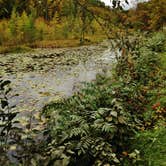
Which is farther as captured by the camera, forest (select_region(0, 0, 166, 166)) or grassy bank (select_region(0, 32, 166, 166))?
grassy bank (select_region(0, 32, 166, 166))

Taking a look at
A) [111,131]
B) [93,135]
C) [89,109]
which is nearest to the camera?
[111,131]

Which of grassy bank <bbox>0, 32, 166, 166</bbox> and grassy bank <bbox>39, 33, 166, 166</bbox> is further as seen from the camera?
grassy bank <bbox>39, 33, 166, 166</bbox>

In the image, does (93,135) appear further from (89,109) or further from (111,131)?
(89,109)

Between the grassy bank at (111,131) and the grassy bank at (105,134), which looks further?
the grassy bank at (111,131)

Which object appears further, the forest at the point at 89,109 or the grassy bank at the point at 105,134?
the grassy bank at the point at 105,134

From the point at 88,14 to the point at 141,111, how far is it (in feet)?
13.4

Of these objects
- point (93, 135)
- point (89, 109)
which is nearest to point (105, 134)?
point (93, 135)

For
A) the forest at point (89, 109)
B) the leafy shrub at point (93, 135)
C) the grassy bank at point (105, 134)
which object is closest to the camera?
the forest at point (89, 109)

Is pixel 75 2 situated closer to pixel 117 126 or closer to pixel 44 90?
pixel 117 126

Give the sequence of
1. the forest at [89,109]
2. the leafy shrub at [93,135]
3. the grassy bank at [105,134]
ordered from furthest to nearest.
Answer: the leafy shrub at [93,135], the grassy bank at [105,134], the forest at [89,109]

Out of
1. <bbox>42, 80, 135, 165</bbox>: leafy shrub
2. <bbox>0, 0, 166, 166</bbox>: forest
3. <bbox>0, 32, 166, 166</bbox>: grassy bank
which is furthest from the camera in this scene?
<bbox>42, 80, 135, 165</bbox>: leafy shrub

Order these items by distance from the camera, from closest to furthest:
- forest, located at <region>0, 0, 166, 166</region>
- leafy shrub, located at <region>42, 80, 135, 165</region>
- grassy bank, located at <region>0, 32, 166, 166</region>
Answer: forest, located at <region>0, 0, 166, 166</region>
grassy bank, located at <region>0, 32, 166, 166</region>
leafy shrub, located at <region>42, 80, 135, 165</region>

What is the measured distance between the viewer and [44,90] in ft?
33.2

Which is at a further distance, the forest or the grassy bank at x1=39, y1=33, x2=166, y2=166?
the grassy bank at x1=39, y1=33, x2=166, y2=166
